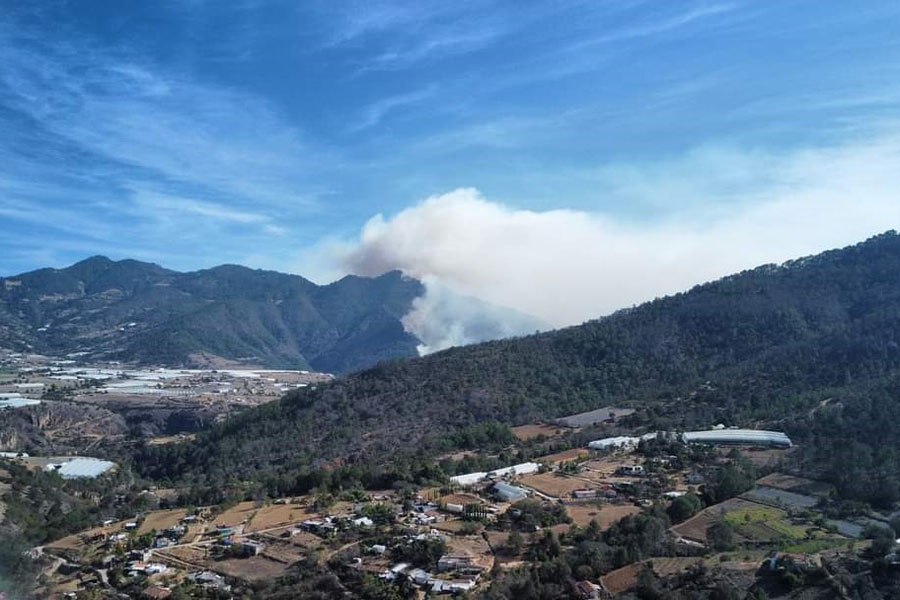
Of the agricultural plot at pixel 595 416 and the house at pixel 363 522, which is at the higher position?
the agricultural plot at pixel 595 416

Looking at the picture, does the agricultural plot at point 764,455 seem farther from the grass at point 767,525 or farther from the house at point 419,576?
the house at point 419,576

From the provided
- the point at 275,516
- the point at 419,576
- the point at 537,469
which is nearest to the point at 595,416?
the point at 537,469

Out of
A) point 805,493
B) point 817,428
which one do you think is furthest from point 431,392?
point 805,493

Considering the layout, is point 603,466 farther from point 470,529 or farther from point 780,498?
point 470,529

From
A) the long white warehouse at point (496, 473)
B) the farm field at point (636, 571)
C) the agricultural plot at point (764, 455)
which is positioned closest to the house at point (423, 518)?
the long white warehouse at point (496, 473)

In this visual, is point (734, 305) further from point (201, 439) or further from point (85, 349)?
point (85, 349)

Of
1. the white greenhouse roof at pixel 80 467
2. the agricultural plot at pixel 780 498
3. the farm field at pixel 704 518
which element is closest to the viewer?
the farm field at pixel 704 518

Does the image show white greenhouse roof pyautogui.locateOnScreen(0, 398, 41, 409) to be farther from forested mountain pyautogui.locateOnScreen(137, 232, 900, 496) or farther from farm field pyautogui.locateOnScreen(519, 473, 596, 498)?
farm field pyautogui.locateOnScreen(519, 473, 596, 498)
